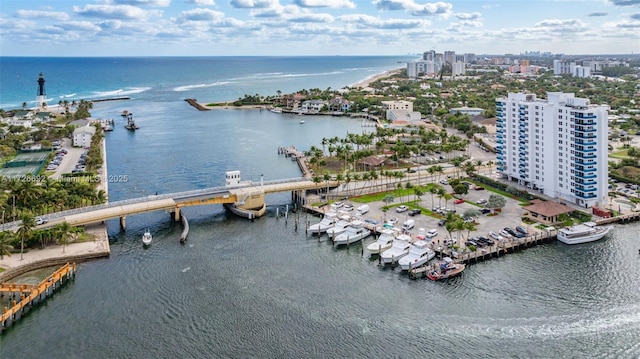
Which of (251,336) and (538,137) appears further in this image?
(538,137)

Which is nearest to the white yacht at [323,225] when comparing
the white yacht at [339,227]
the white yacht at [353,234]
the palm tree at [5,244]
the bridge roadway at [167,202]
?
the white yacht at [339,227]

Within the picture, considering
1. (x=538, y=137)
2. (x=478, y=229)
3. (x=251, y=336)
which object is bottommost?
(x=251, y=336)

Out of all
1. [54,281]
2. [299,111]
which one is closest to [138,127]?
[299,111]

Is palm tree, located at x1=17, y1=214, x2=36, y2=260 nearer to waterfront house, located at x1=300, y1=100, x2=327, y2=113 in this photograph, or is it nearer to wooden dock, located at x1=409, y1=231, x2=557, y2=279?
wooden dock, located at x1=409, y1=231, x2=557, y2=279

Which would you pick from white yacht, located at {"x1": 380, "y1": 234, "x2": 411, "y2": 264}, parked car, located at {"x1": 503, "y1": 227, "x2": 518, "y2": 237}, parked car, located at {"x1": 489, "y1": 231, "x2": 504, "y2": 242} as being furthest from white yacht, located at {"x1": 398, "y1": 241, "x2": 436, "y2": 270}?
parked car, located at {"x1": 503, "y1": 227, "x2": 518, "y2": 237}

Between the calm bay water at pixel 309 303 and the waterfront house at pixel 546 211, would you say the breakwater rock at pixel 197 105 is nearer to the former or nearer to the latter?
the calm bay water at pixel 309 303

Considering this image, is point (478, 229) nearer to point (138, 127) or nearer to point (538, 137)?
point (538, 137)
